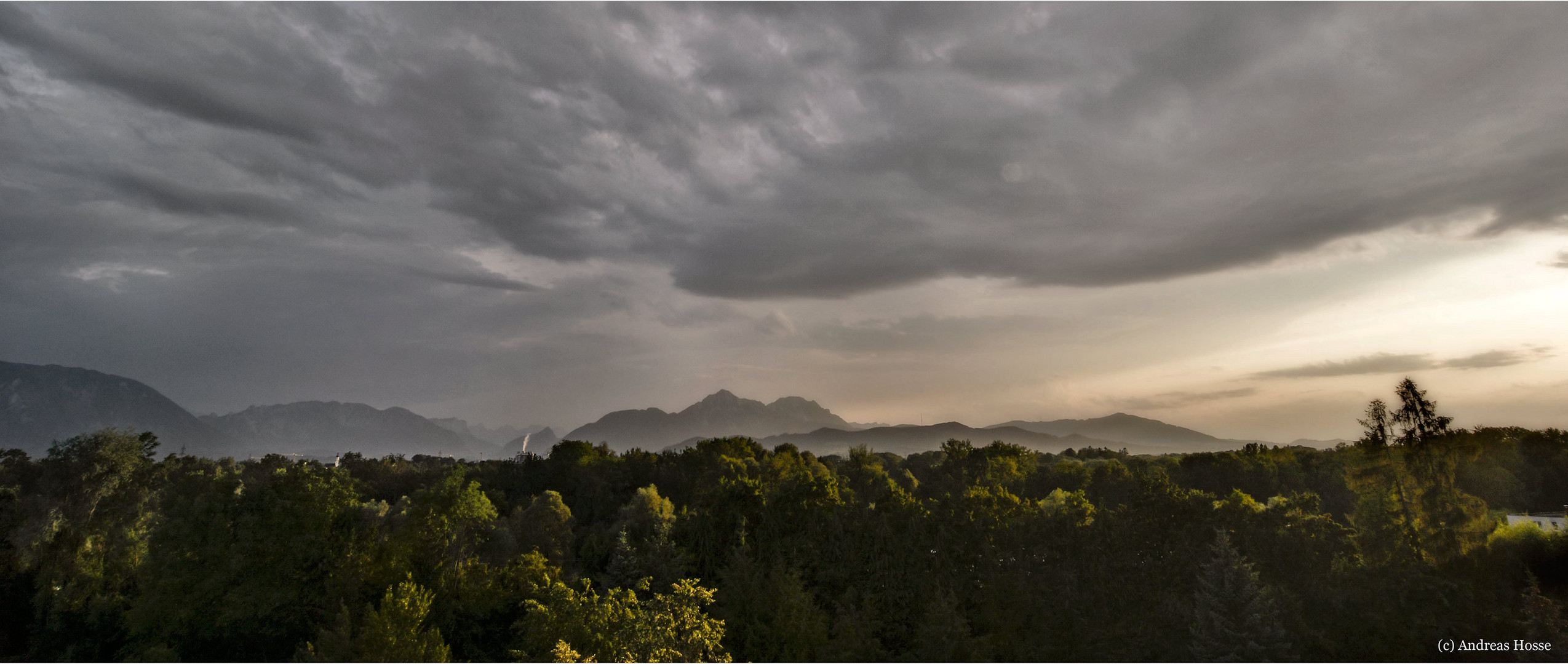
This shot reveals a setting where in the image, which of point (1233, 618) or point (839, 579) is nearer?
point (1233, 618)

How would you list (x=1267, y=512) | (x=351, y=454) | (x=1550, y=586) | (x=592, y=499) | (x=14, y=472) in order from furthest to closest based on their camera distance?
(x=351, y=454), (x=592, y=499), (x=14, y=472), (x=1267, y=512), (x=1550, y=586)

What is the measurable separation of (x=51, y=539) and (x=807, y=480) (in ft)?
217

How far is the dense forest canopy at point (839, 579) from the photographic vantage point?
37719mm

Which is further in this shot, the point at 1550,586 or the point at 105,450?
the point at 105,450

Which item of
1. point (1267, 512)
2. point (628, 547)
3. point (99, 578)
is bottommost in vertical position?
point (99, 578)

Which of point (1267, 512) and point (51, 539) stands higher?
point (1267, 512)

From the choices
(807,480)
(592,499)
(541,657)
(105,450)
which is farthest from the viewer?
(592,499)

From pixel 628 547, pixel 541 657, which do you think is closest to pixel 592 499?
pixel 628 547

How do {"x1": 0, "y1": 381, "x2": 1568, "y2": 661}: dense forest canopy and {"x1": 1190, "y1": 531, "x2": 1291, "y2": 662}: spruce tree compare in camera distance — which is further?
{"x1": 0, "y1": 381, "x2": 1568, "y2": 661}: dense forest canopy

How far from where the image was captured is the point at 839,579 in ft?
153

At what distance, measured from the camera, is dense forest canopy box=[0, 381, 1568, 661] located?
1485 inches

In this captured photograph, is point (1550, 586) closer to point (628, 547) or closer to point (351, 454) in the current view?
point (628, 547)

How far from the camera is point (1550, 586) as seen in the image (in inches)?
1574

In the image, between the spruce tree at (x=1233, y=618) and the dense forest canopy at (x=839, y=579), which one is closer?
the spruce tree at (x=1233, y=618)
